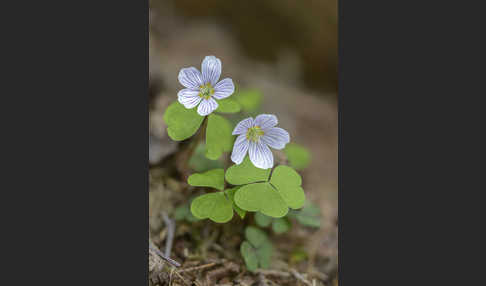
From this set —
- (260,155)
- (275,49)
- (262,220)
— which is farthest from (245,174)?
(275,49)

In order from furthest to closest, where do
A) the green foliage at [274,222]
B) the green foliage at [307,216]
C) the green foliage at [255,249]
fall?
the green foliage at [307,216] < the green foliage at [274,222] < the green foliage at [255,249]

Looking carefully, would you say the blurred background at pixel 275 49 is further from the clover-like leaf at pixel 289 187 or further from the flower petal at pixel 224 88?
the flower petal at pixel 224 88

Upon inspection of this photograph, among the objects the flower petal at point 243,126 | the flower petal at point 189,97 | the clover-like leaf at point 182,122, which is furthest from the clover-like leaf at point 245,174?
the flower petal at point 189,97

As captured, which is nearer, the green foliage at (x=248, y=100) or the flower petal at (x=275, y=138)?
the flower petal at (x=275, y=138)

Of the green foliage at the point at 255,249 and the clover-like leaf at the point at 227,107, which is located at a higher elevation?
the clover-like leaf at the point at 227,107

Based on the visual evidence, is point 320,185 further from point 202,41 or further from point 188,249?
point 202,41

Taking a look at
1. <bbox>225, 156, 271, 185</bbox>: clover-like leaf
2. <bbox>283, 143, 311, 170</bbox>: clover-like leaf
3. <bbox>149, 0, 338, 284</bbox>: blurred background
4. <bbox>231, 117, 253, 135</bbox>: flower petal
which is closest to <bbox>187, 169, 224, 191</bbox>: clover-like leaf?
<bbox>225, 156, 271, 185</bbox>: clover-like leaf

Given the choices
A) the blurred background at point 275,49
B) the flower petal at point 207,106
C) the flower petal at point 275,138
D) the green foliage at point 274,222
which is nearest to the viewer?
the flower petal at point 207,106
